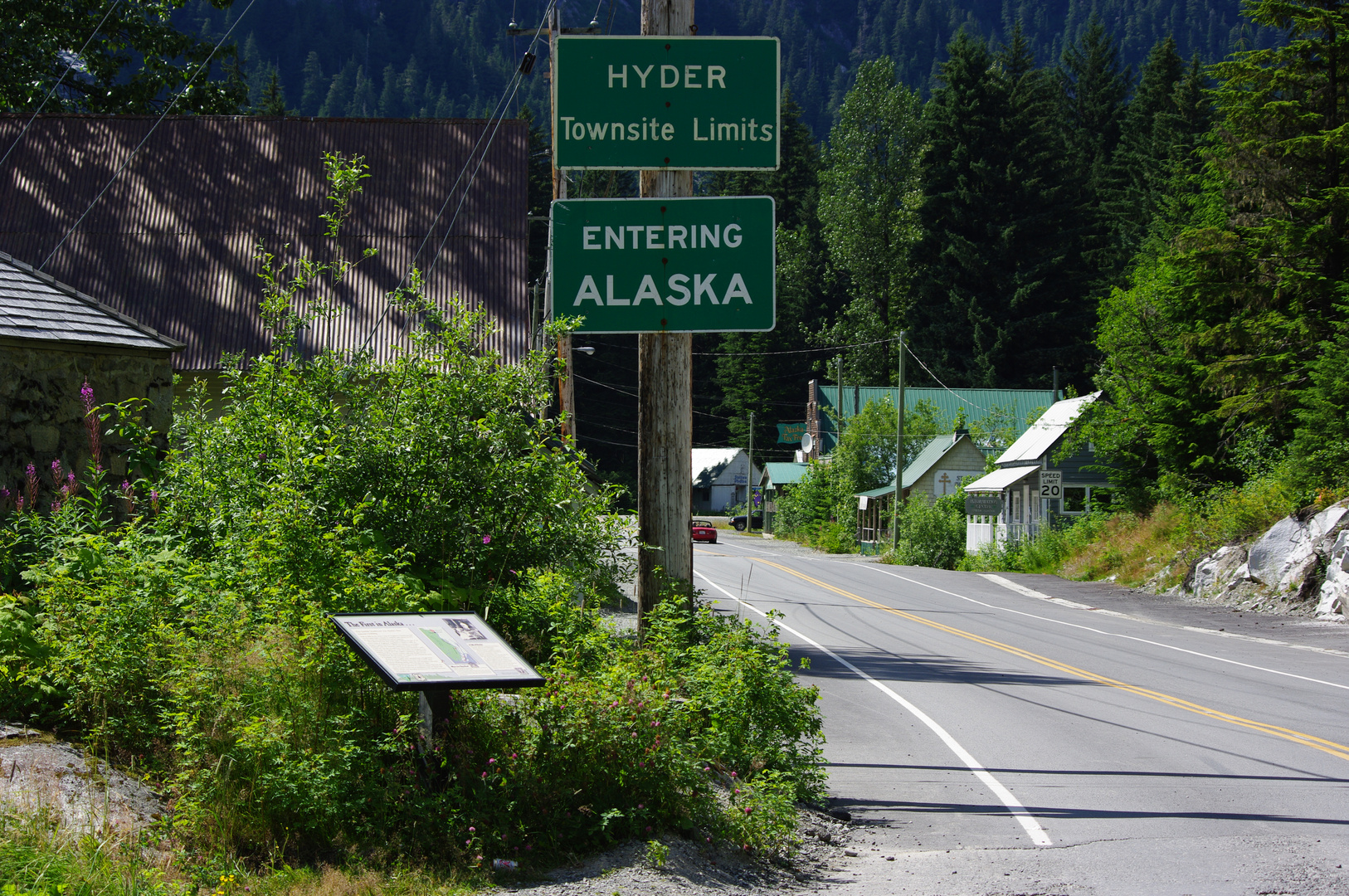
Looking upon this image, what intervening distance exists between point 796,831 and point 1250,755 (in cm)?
505

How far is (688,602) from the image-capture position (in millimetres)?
7145

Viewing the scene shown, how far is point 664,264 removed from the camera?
22.3 feet

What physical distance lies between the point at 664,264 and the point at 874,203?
67.4 metres

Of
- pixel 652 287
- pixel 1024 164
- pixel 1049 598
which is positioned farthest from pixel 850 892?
pixel 1024 164

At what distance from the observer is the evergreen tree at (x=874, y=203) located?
231ft

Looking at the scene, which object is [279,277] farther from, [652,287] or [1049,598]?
[1049,598]

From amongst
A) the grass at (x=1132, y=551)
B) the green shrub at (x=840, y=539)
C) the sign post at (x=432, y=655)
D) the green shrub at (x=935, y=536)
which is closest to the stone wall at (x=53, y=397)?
the sign post at (x=432, y=655)

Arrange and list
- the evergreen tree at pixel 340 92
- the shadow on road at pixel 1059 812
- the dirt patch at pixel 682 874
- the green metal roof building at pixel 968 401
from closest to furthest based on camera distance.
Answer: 1. the dirt patch at pixel 682 874
2. the shadow on road at pixel 1059 812
3. the green metal roof building at pixel 968 401
4. the evergreen tree at pixel 340 92

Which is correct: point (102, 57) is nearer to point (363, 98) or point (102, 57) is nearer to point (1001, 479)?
point (1001, 479)

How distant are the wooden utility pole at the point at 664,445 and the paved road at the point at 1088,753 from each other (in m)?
2.15

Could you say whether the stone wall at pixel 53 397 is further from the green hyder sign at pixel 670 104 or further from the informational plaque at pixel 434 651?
the informational plaque at pixel 434 651

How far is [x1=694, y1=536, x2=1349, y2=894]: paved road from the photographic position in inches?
234

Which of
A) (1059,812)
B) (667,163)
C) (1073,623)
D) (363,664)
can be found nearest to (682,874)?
(363,664)

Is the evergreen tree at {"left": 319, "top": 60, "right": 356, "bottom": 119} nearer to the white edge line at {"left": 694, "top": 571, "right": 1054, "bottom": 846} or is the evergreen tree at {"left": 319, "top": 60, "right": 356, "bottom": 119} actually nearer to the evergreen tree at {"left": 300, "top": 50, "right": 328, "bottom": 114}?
the evergreen tree at {"left": 300, "top": 50, "right": 328, "bottom": 114}
